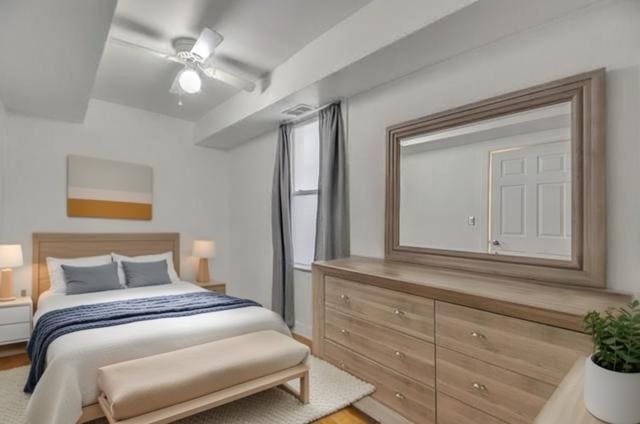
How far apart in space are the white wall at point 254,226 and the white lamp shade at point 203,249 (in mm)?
489

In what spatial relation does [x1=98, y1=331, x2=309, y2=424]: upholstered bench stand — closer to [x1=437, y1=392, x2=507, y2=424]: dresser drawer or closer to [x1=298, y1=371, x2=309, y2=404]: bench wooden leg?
[x1=298, y1=371, x2=309, y2=404]: bench wooden leg

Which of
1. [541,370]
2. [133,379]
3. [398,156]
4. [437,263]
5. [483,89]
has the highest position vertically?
[483,89]

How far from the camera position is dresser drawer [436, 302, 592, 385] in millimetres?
1351

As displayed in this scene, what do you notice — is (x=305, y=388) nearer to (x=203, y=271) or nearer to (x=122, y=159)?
(x=203, y=271)

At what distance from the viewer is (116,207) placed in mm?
4203

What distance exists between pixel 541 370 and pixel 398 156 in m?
1.72

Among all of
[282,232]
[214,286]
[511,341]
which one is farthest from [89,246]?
[511,341]

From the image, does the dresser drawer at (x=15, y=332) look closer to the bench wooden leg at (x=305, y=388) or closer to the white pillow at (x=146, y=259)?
the white pillow at (x=146, y=259)

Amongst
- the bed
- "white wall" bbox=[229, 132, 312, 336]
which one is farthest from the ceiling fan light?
the bed

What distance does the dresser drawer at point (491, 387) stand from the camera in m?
1.44

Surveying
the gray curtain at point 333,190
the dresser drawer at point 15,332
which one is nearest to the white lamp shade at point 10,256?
the dresser drawer at point 15,332

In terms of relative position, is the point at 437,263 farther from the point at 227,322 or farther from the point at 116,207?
the point at 116,207

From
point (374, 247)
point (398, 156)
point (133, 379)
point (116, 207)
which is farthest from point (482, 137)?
point (116, 207)

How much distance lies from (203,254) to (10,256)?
188cm
